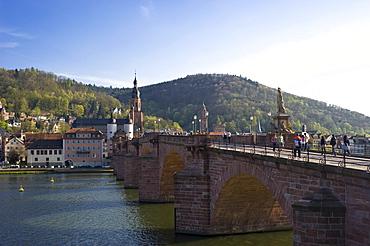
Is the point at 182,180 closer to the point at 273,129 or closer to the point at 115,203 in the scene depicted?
the point at 273,129

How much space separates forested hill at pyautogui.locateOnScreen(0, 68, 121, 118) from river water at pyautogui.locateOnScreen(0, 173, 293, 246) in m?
133

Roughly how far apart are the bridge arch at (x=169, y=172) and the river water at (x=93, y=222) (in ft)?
6.62

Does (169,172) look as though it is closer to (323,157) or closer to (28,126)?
(323,157)

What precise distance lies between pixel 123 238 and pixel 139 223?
4624mm

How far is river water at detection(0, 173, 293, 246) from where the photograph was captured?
79.7 ft

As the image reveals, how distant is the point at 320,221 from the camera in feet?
39.7

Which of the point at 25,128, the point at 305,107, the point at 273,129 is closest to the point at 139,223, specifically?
the point at 273,129

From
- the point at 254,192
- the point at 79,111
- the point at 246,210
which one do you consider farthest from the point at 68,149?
the point at 254,192

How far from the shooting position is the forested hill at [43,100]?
174225 mm

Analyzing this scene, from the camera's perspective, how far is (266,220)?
81.5ft

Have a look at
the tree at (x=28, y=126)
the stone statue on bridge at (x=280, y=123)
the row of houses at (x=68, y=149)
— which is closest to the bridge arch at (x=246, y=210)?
the stone statue on bridge at (x=280, y=123)

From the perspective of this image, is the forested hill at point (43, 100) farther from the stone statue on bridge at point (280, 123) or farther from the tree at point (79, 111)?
the stone statue on bridge at point (280, 123)

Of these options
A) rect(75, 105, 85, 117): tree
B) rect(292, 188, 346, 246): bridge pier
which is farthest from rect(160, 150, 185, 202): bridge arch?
rect(75, 105, 85, 117): tree

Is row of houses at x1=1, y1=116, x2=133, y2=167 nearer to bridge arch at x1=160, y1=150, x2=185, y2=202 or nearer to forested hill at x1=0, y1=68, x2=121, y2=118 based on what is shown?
bridge arch at x1=160, y1=150, x2=185, y2=202
